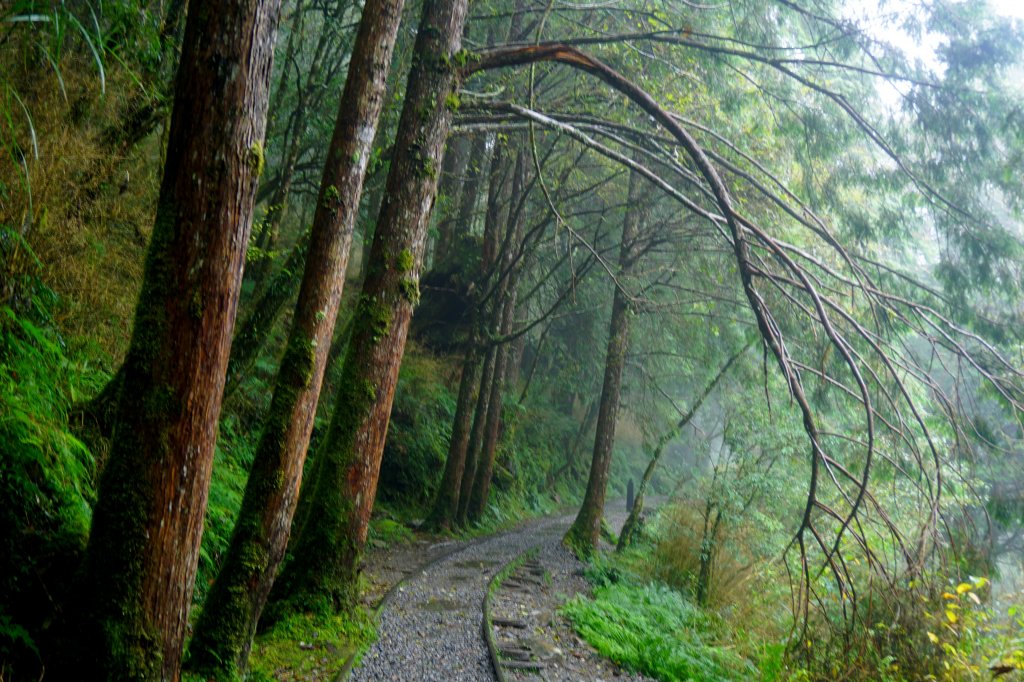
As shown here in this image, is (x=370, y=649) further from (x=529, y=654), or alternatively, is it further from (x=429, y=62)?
(x=429, y=62)

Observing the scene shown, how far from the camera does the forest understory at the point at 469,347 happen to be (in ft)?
11.2

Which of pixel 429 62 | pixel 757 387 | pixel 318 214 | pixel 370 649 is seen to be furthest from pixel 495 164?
pixel 370 649

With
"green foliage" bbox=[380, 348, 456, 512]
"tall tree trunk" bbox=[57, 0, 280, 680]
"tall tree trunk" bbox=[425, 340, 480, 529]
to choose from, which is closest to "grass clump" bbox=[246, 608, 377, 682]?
"tall tree trunk" bbox=[57, 0, 280, 680]

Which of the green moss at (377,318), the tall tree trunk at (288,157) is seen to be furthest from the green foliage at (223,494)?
the tall tree trunk at (288,157)

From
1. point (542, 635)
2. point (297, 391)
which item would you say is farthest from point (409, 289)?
point (542, 635)

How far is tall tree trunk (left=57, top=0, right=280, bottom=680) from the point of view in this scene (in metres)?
3.34

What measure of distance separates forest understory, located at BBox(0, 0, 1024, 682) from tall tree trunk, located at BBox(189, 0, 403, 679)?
1.1 inches

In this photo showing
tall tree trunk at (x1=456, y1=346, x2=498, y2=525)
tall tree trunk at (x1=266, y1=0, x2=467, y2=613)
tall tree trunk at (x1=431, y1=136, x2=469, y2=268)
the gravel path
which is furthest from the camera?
tall tree trunk at (x1=431, y1=136, x2=469, y2=268)

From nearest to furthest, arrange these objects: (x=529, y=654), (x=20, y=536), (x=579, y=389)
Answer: (x=20, y=536), (x=529, y=654), (x=579, y=389)

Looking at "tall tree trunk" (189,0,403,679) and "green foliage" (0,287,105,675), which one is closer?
"green foliage" (0,287,105,675)

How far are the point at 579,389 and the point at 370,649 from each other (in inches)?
743

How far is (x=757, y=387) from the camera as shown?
50.4 ft

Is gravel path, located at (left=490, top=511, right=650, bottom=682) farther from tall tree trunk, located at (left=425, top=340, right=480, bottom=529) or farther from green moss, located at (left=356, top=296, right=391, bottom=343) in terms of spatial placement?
green moss, located at (left=356, top=296, right=391, bottom=343)

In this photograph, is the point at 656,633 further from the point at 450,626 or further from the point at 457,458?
the point at 457,458
